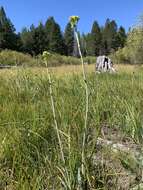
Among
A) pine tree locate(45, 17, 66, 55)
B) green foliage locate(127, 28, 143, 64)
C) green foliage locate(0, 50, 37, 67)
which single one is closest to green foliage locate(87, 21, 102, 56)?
pine tree locate(45, 17, 66, 55)

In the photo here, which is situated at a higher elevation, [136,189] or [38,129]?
[38,129]

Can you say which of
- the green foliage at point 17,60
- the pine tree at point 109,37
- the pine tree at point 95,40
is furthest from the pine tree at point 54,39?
the green foliage at point 17,60

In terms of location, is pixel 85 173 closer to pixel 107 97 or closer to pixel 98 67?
pixel 107 97

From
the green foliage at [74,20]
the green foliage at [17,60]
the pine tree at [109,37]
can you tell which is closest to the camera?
the green foliage at [74,20]

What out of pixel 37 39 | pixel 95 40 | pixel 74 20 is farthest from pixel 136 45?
pixel 95 40

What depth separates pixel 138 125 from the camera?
263 centimetres

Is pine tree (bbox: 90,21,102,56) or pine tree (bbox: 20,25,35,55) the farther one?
pine tree (bbox: 90,21,102,56)

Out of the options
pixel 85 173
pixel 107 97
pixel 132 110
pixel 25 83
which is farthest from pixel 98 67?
pixel 85 173

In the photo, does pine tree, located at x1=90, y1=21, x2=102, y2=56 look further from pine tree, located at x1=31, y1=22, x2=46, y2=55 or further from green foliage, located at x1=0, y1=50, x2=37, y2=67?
green foliage, located at x1=0, y1=50, x2=37, y2=67

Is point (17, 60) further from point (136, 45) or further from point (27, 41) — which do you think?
point (27, 41)

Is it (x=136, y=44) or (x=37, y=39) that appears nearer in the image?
(x=136, y=44)

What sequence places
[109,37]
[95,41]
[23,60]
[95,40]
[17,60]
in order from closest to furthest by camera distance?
[17,60] < [23,60] < [95,41] < [95,40] < [109,37]

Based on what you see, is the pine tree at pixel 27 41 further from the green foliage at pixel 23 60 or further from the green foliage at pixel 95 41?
the green foliage at pixel 23 60

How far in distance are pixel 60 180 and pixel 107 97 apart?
6.12 feet
